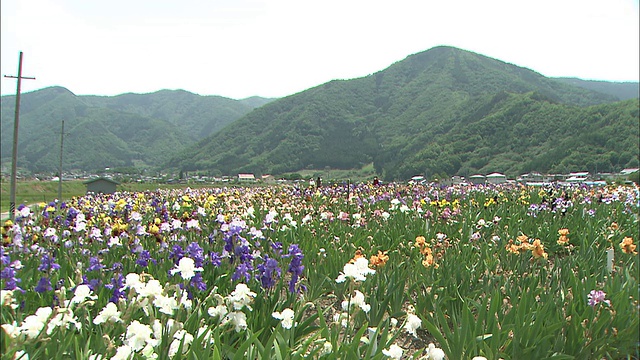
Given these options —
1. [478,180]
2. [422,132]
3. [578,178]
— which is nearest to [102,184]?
[478,180]

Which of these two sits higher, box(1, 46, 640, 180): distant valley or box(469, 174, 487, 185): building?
box(1, 46, 640, 180): distant valley

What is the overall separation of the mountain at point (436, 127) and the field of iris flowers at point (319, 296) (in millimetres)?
40940

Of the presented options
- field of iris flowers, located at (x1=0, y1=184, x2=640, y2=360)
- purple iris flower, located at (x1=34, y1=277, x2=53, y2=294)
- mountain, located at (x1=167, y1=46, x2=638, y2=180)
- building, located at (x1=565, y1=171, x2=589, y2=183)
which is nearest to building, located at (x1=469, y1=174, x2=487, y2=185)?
building, located at (x1=565, y1=171, x2=589, y2=183)

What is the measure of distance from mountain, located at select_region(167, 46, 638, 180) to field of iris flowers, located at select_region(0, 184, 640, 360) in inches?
1612

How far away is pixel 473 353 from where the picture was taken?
2.61m

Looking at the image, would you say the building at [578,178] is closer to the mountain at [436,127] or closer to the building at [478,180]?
the building at [478,180]

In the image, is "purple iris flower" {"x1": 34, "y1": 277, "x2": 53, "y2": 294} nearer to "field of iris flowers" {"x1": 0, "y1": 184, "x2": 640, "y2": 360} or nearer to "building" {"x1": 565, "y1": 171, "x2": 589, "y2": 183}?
"field of iris flowers" {"x1": 0, "y1": 184, "x2": 640, "y2": 360}

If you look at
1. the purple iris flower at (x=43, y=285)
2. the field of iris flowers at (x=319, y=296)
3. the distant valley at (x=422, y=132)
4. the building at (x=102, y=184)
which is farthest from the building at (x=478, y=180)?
the distant valley at (x=422, y=132)

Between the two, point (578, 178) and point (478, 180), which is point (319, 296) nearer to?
point (478, 180)

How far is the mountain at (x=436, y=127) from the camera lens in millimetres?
71625

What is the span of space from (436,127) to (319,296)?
121 metres

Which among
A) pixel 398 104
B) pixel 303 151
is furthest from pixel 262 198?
pixel 398 104

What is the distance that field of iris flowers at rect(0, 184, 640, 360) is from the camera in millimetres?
2182

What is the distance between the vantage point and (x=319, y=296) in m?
3.96
